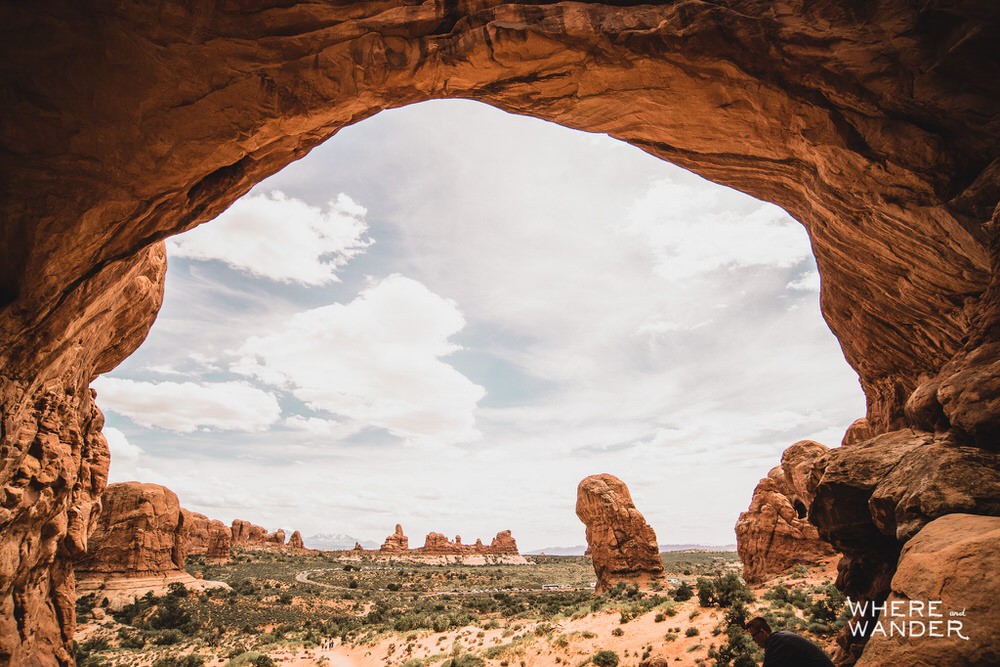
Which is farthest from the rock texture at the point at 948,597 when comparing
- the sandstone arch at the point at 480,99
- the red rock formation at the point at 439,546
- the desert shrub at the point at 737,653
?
the red rock formation at the point at 439,546

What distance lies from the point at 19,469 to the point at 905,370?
18.6 metres

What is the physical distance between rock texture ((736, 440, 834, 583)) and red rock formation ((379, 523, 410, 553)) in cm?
7780

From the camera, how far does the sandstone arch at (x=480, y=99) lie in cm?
708

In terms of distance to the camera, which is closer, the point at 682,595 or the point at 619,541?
the point at 682,595

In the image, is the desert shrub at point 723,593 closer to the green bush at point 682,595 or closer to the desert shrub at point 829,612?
the desert shrub at point 829,612

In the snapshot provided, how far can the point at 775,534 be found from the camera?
83.8 feet

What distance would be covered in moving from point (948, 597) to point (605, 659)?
46.8 feet

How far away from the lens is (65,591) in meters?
11.2

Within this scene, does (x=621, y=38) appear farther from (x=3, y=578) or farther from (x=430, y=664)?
(x=430, y=664)

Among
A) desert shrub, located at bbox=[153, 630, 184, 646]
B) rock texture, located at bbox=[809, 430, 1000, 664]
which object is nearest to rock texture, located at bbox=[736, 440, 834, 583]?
rock texture, located at bbox=[809, 430, 1000, 664]

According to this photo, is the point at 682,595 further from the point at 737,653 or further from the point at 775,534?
the point at 737,653

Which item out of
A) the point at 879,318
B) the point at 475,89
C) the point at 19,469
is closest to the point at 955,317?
the point at 879,318

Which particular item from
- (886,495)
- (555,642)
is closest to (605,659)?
(555,642)

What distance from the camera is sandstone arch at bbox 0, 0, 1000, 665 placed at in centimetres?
708
